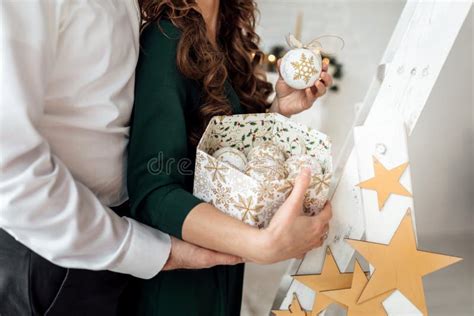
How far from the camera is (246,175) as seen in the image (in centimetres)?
80

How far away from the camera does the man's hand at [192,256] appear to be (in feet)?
2.81

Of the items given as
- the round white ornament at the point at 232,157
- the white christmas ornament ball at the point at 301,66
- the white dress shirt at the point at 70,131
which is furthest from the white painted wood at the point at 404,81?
the white dress shirt at the point at 70,131

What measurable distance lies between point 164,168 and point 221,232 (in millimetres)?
143

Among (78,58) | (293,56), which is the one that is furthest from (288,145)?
(78,58)

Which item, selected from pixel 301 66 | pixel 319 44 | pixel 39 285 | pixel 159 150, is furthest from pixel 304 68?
pixel 39 285

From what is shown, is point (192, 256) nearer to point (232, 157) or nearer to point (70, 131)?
point (232, 157)

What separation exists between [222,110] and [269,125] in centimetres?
10

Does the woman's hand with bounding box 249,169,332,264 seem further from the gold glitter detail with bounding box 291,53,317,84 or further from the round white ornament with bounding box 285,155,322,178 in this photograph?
the gold glitter detail with bounding box 291,53,317,84

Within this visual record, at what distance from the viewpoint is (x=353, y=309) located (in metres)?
0.92

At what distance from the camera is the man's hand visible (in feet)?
2.81

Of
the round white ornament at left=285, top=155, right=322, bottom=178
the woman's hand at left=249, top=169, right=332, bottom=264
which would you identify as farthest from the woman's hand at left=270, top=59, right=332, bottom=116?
the woman's hand at left=249, top=169, right=332, bottom=264

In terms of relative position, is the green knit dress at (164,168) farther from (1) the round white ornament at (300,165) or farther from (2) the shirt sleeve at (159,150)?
(1) the round white ornament at (300,165)

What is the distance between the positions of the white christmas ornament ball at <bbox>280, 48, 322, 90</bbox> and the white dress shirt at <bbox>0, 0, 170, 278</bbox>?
0.32m

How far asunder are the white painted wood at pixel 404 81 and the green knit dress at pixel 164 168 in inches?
9.1
